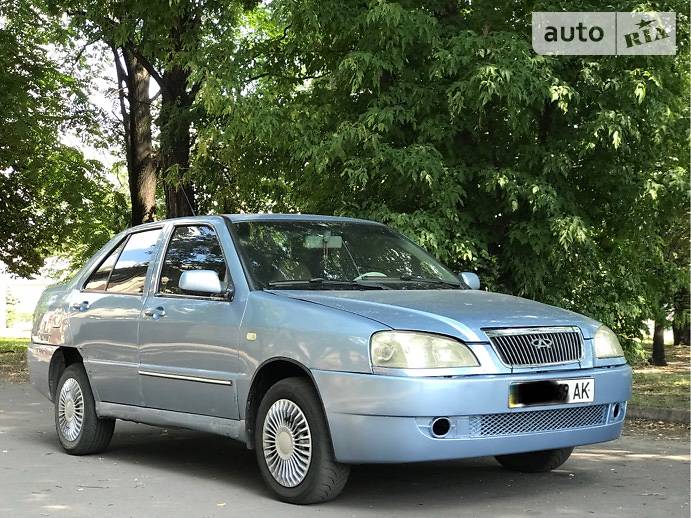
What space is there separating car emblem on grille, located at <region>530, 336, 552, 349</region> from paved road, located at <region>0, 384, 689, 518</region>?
3.11 ft

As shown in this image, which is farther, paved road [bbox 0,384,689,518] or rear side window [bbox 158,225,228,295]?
rear side window [bbox 158,225,228,295]

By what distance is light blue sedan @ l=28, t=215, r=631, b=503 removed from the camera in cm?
635

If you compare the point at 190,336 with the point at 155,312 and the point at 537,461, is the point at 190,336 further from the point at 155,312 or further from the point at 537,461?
the point at 537,461

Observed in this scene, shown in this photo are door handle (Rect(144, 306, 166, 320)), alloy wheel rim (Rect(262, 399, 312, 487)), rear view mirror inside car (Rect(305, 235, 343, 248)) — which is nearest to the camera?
alloy wheel rim (Rect(262, 399, 312, 487))

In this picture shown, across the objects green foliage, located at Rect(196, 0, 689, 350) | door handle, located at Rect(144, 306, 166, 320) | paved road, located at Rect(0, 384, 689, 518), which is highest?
green foliage, located at Rect(196, 0, 689, 350)

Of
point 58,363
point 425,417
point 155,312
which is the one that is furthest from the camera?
point 58,363

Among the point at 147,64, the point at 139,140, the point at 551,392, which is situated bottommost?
the point at 551,392

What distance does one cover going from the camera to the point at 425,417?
6254 millimetres

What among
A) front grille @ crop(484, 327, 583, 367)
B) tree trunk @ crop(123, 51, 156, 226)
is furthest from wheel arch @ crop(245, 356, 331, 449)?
tree trunk @ crop(123, 51, 156, 226)

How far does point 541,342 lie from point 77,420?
406 centimetres

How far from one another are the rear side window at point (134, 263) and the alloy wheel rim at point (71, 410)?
0.87 m

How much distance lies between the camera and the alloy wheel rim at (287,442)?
6.71 metres

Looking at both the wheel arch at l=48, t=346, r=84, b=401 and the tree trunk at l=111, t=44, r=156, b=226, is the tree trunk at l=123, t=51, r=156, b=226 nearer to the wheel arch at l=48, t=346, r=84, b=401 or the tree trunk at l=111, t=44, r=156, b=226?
the tree trunk at l=111, t=44, r=156, b=226

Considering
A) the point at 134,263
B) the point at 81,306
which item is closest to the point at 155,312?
the point at 134,263
